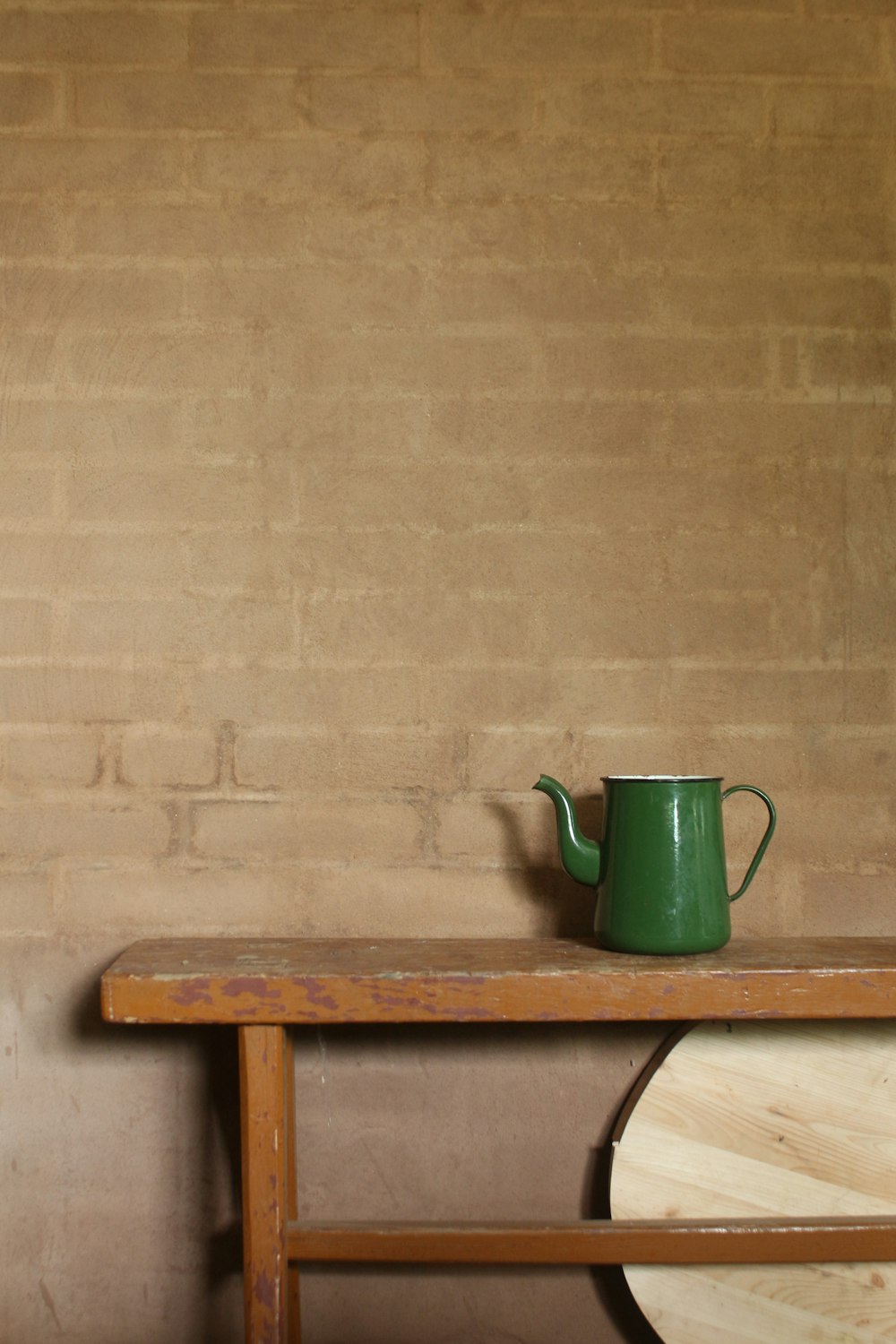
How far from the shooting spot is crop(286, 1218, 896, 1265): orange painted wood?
1607mm

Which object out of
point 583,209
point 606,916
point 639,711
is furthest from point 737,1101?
point 583,209

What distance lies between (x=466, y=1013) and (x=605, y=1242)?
42 centimetres

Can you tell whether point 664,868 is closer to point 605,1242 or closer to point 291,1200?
point 605,1242

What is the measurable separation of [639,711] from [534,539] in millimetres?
356

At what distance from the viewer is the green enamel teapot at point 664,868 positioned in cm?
167

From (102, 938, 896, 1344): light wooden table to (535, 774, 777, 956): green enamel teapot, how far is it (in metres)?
0.04

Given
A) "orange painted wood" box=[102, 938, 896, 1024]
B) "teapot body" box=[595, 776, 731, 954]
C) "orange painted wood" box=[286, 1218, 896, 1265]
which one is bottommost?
"orange painted wood" box=[286, 1218, 896, 1265]

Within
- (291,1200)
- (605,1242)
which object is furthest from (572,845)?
(291,1200)

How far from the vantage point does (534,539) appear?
6.39ft

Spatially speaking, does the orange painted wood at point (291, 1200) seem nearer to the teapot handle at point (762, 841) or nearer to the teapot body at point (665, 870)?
the teapot body at point (665, 870)

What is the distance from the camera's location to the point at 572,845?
68.9 inches

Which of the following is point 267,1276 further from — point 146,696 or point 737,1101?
point 146,696

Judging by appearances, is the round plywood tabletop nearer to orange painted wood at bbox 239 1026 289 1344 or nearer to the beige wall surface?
the beige wall surface

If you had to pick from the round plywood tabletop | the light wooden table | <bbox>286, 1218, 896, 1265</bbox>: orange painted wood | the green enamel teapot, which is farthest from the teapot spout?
<bbox>286, 1218, 896, 1265</bbox>: orange painted wood
